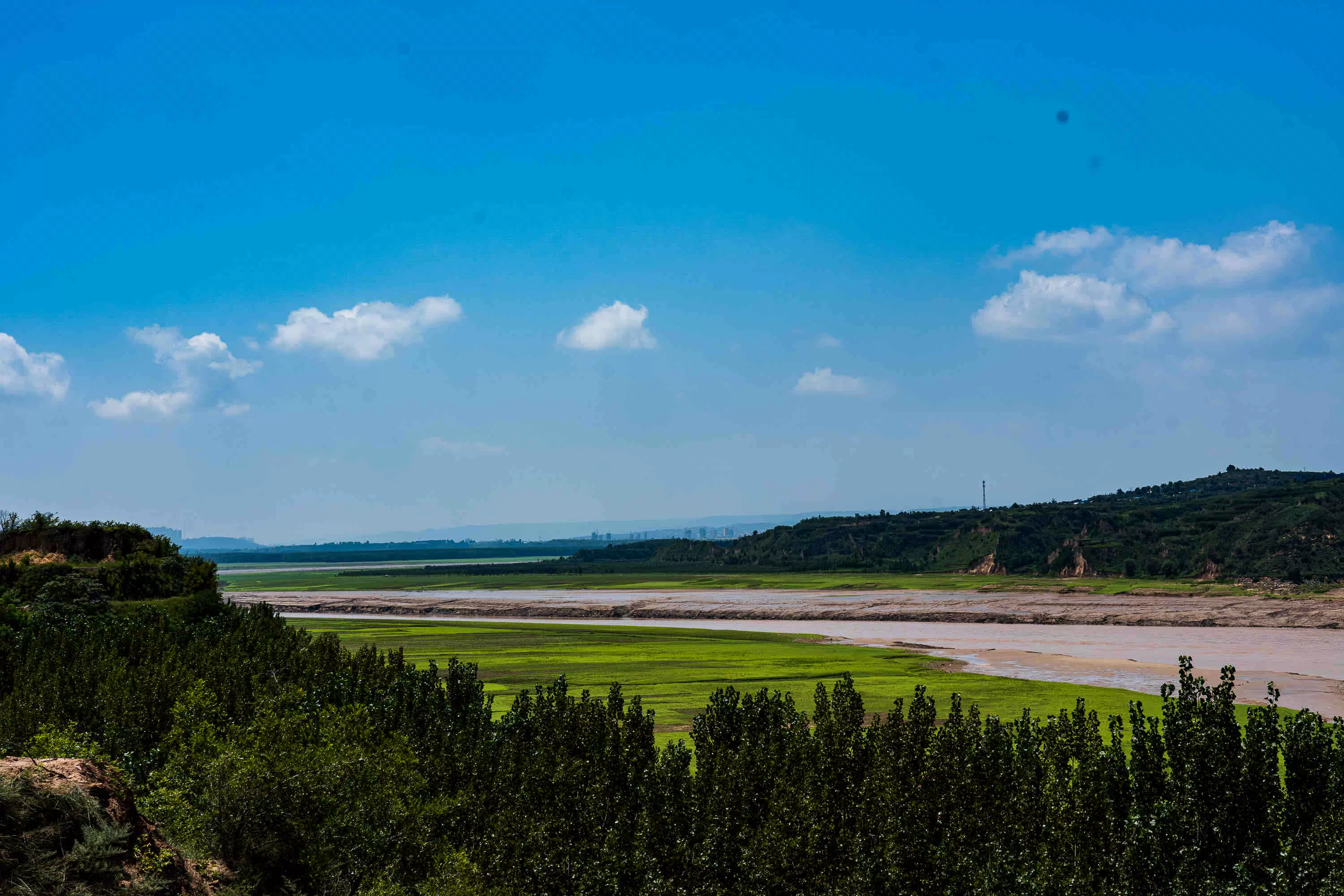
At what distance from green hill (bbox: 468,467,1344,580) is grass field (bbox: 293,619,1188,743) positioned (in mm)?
62487

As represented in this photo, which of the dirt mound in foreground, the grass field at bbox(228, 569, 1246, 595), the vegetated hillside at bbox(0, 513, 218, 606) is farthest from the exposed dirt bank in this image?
the dirt mound in foreground

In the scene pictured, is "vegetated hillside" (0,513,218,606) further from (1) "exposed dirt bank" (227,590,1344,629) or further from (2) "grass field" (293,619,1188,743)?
(1) "exposed dirt bank" (227,590,1344,629)

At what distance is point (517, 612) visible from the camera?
8812 cm

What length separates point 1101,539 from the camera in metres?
124

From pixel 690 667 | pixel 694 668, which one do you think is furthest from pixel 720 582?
pixel 694 668

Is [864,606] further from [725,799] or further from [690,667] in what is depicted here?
[725,799]

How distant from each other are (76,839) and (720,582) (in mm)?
111477

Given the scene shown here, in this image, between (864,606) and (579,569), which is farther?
(579,569)

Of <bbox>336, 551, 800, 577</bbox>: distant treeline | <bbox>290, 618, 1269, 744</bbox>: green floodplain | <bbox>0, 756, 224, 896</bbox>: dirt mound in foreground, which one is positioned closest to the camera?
<bbox>0, 756, 224, 896</bbox>: dirt mound in foreground

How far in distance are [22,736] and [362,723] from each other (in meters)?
7.23

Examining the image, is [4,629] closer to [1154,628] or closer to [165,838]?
[165,838]

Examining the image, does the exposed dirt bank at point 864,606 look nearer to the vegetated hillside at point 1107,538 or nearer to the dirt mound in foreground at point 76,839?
the vegetated hillside at point 1107,538

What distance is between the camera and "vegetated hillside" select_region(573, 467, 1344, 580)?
327ft

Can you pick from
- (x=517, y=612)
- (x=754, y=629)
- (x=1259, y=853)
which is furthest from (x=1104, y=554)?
(x=1259, y=853)
